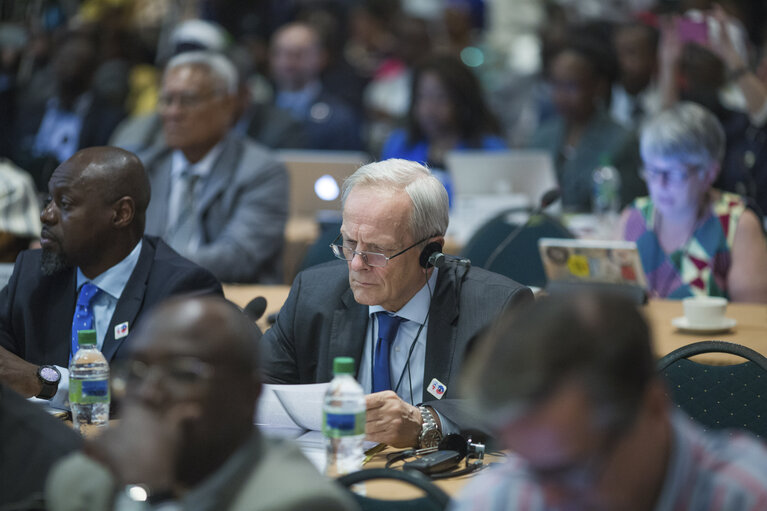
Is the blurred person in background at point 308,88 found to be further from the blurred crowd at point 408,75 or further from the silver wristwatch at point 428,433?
the silver wristwatch at point 428,433

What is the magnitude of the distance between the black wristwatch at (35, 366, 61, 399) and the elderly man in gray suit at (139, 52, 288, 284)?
6.02 ft

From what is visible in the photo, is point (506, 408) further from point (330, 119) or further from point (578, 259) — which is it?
point (330, 119)

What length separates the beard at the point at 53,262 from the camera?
2.92 meters

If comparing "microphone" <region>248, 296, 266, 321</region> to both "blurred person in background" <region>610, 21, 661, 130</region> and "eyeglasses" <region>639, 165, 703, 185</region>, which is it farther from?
"blurred person in background" <region>610, 21, 661, 130</region>

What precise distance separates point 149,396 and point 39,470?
457 millimetres

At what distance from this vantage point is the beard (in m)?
2.92

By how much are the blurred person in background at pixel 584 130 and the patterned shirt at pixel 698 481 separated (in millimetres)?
4560

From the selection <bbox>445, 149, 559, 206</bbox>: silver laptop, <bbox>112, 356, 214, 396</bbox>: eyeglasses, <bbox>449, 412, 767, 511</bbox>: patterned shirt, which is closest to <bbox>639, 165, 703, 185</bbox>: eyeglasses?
<bbox>445, 149, 559, 206</bbox>: silver laptop

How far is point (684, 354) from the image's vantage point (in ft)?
8.11

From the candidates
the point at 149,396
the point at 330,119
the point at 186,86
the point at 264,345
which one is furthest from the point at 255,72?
the point at 149,396

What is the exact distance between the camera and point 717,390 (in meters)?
2.59

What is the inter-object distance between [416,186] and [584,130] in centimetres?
407

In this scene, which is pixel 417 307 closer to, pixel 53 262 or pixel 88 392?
pixel 88 392

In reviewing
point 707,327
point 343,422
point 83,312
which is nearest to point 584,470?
point 343,422
